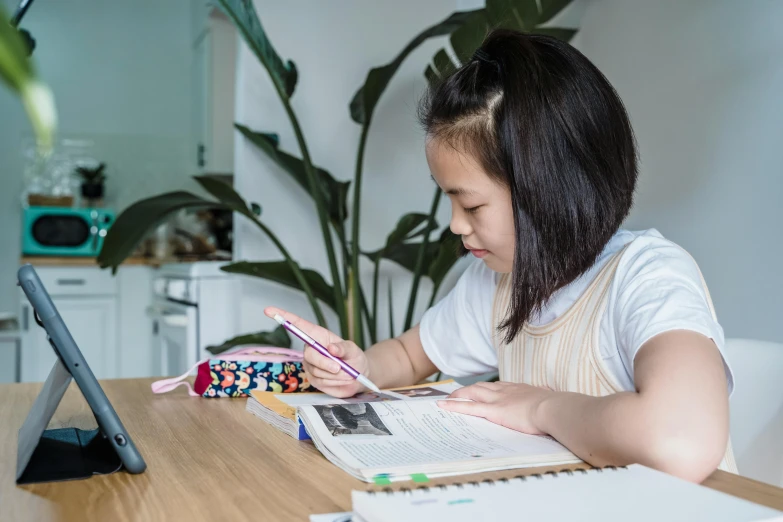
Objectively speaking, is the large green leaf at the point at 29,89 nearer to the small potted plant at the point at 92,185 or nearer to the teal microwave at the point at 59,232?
the teal microwave at the point at 59,232

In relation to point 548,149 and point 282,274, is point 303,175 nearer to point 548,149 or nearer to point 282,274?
point 282,274

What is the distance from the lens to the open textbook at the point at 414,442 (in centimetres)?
64

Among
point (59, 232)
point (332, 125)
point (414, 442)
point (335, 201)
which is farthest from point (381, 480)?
point (59, 232)

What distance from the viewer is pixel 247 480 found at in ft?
2.08

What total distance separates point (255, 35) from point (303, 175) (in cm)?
51

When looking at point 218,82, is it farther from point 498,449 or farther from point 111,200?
point 498,449

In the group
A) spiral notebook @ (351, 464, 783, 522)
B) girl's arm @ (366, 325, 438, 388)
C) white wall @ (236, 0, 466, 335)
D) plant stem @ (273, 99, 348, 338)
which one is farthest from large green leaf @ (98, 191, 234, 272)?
spiral notebook @ (351, 464, 783, 522)

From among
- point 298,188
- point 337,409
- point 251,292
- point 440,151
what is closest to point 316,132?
point 298,188

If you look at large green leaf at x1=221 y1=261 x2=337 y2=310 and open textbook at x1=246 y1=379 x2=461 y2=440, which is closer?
open textbook at x1=246 y1=379 x2=461 y2=440

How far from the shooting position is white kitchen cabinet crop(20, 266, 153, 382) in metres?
3.74

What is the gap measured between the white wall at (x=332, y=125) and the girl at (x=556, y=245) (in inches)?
61.4

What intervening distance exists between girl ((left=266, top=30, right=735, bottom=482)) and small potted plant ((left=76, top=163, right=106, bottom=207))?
3.72 metres

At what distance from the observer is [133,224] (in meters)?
1.89

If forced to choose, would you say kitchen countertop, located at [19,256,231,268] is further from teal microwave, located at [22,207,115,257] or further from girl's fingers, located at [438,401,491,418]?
girl's fingers, located at [438,401,491,418]
